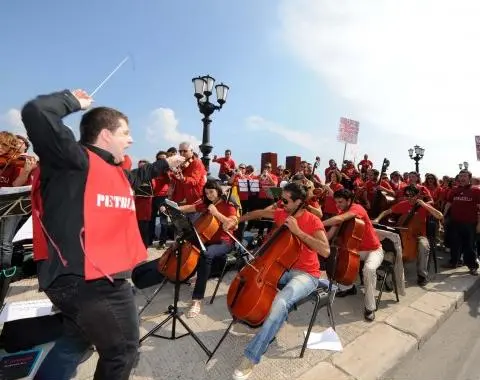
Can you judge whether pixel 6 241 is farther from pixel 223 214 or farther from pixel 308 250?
pixel 308 250

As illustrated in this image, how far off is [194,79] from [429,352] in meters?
7.46

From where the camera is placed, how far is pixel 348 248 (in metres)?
4.03

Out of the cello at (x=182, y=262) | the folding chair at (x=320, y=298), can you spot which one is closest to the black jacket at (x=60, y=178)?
the cello at (x=182, y=262)

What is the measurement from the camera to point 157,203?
21.9ft

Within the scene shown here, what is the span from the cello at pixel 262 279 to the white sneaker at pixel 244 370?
0.37 meters

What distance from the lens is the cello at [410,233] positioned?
5.33m

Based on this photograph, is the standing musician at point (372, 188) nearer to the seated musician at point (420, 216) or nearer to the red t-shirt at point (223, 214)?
the seated musician at point (420, 216)

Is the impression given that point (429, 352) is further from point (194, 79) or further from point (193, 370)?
point (194, 79)

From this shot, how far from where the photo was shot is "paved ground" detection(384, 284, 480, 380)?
3080 mm

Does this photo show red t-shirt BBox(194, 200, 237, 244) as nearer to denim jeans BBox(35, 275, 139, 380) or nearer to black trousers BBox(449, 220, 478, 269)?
denim jeans BBox(35, 275, 139, 380)

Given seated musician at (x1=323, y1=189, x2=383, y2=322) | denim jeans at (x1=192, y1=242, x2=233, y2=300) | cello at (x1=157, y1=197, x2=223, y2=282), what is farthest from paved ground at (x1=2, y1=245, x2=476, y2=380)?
cello at (x1=157, y1=197, x2=223, y2=282)

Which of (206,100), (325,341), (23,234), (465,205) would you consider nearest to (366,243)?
(325,341)

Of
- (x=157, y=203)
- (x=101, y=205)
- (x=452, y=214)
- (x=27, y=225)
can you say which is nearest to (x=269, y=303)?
(x=101, y=205)

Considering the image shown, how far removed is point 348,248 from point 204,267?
177cm
